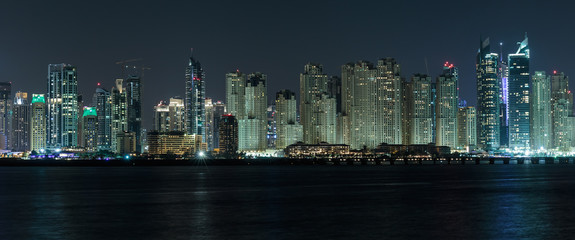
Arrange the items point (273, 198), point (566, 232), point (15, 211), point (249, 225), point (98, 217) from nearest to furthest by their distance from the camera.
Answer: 1. point (566, 232)
2. point (249, 225)
3. point (98, 217)
4. point (15, 211)
5. point (273, 198)

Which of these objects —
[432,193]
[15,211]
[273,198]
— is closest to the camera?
[15,211]

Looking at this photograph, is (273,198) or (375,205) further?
(273,198)

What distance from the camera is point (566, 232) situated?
38.0 metres

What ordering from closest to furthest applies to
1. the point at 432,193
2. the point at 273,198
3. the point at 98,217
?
the point at 98,217
the point at 273,198
the point at 432,193

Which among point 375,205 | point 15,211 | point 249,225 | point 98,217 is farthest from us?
point 375,205

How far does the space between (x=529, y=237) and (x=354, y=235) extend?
28.4 feet

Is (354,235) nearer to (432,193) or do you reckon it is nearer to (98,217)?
(98,217)

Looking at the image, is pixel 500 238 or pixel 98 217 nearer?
pixel 500 238

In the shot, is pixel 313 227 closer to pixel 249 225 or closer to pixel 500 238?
pixel 249 225

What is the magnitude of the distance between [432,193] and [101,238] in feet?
131

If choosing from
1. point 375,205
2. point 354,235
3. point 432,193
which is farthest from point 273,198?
point 354,235

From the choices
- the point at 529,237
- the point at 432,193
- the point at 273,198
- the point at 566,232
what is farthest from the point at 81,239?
the point at 432,193

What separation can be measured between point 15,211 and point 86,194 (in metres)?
19.3

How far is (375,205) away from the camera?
182 ft
